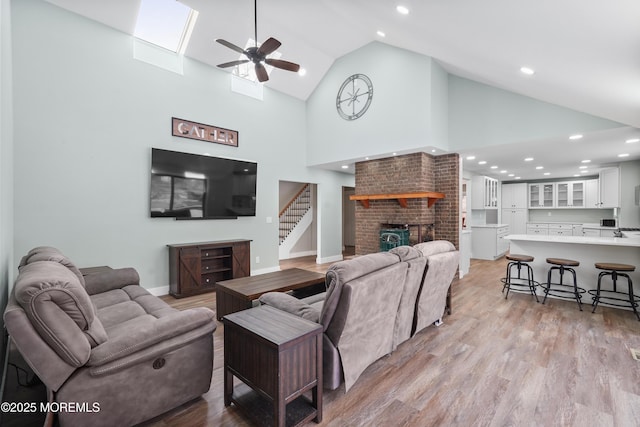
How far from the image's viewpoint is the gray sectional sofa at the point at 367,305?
6.41 feet

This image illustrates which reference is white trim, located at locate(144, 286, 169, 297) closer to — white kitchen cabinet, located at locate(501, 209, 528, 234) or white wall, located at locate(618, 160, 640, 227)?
white wall, located at locate(618, 160, 640, 227)

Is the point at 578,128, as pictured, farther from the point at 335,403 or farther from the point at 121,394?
the point at 121,394

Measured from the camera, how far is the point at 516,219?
932cm

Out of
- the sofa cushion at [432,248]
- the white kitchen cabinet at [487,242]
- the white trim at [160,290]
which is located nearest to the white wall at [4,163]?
the white trim at [160,290]

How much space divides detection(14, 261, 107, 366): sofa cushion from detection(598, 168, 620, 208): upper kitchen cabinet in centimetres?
959

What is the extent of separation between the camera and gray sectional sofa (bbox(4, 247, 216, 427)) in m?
1.47

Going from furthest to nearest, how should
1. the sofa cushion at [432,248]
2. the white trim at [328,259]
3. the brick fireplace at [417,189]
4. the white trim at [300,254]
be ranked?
the white trim at [300,254], the white trim at [328,259], the brick fireplace at [417,189], the sofa cushion at [432,248]

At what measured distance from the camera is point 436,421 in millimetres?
1871

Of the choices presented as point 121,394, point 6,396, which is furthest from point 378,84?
point 6,396

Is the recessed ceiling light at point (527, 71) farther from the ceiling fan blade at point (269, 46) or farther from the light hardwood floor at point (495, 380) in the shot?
the light hardwood floor at point (495, 380)

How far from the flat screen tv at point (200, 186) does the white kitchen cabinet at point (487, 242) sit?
A: 6.08 m

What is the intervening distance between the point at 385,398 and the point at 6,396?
274cm

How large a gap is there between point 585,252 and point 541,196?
5.67 metres

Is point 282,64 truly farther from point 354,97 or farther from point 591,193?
point 591,193
